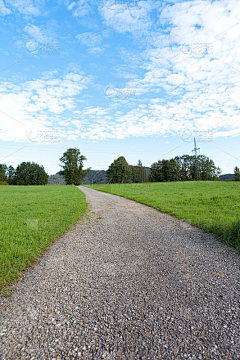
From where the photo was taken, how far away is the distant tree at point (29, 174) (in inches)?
4242

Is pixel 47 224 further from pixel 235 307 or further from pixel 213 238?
pixel 235 307

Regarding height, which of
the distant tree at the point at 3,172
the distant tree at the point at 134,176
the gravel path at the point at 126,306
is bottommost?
the gravel path at the point at 126,306

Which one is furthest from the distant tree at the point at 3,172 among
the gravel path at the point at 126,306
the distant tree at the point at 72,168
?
the gravel path at the point at 126,306

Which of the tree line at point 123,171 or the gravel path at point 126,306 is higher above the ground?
the tree line at point 123,171

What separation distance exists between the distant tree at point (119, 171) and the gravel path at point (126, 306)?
85.2m

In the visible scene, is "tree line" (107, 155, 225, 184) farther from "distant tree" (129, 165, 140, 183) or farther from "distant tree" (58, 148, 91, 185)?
"distant tree" (58, 148, 91, 185)

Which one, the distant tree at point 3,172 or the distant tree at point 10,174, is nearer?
the distant tree at point 3,172

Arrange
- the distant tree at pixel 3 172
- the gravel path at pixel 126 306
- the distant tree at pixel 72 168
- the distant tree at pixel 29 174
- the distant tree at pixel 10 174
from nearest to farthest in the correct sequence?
the gravel path at pixel 126 306 < the distant tree at pixel 72 168 < the distant tree at pixel 29 174 < the distant tree at pixel 3 172 < the distant tree at pixel 10 174

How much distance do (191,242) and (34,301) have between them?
4926 millimetres

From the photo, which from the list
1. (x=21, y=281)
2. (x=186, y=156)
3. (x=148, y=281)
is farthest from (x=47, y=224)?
(x=186, y=156)

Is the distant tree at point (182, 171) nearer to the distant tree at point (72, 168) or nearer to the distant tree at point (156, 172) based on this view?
the distant tree at point (156, 172)

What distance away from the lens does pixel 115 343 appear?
253cm

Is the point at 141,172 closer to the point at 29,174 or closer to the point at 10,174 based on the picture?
the point at 29,174

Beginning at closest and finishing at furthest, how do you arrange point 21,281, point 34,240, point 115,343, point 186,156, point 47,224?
point 115,343
point 21,281
point 34,240
point 47,224
point 186,156
